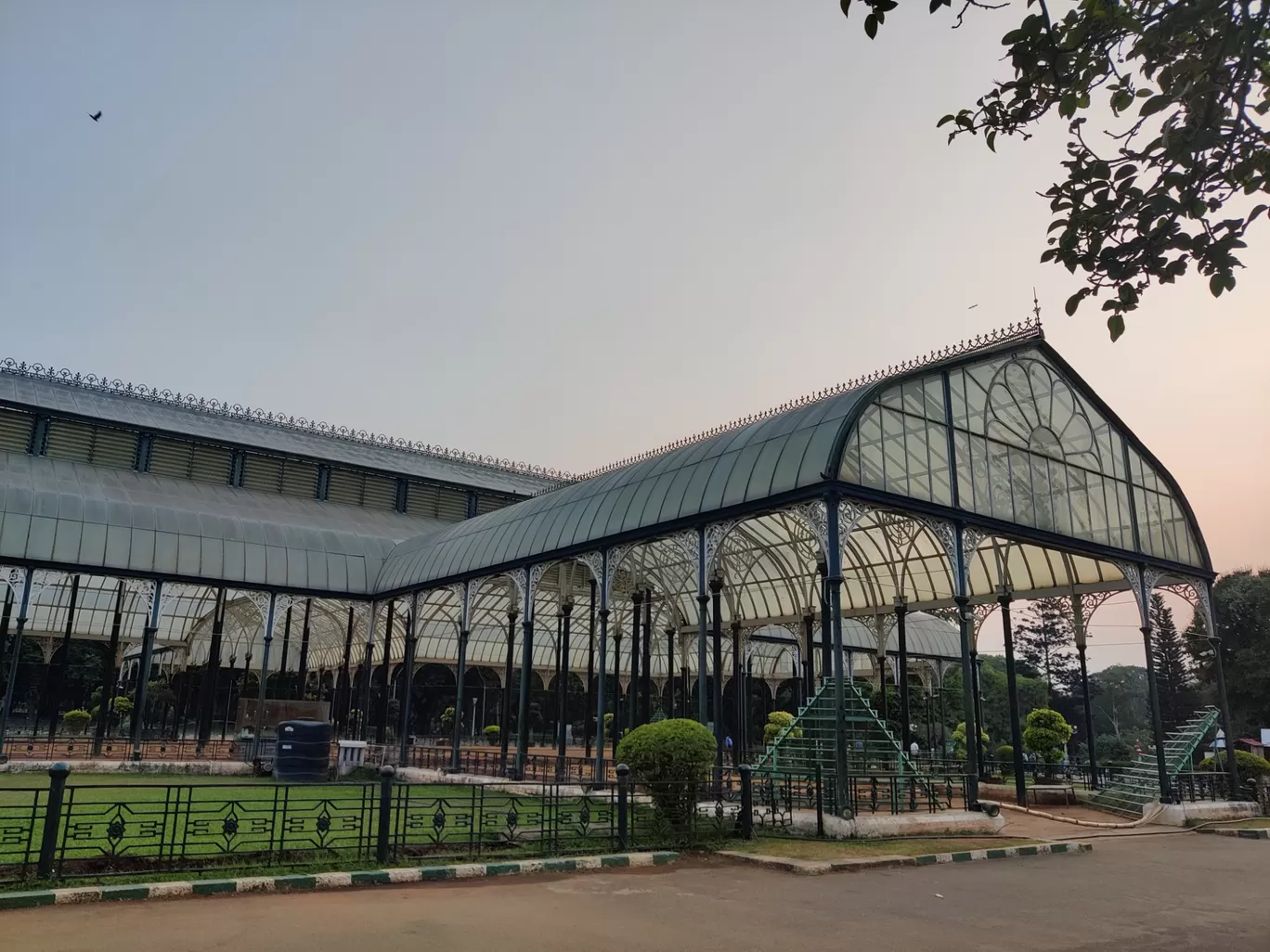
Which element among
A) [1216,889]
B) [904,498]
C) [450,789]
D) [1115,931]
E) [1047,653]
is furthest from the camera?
[1047,653]

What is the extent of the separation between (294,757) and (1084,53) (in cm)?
2361

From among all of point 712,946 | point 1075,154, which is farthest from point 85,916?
point 1075,154

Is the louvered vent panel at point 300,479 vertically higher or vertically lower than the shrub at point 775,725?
higher

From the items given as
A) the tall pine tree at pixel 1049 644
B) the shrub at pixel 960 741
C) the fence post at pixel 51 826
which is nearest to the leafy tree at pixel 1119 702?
the tall pine tree at pixel 1049 644

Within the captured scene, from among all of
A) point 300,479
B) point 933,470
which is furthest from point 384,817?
point 300,479

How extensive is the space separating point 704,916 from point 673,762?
5.23m

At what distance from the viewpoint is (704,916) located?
9.17m

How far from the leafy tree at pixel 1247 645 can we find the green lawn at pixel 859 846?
39.4 m

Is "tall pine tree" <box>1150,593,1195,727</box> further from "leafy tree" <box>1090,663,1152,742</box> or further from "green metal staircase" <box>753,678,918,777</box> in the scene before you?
"green metal staircase" <box>753,678,918,777</box>

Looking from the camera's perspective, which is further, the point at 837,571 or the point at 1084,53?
the point at 837,571

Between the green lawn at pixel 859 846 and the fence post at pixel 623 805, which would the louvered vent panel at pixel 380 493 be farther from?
the green lawn at pixel 859 846

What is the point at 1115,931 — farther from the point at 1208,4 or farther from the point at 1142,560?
the point at 1142,560

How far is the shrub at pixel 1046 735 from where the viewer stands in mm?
27578

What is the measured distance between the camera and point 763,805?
54.9 ft
